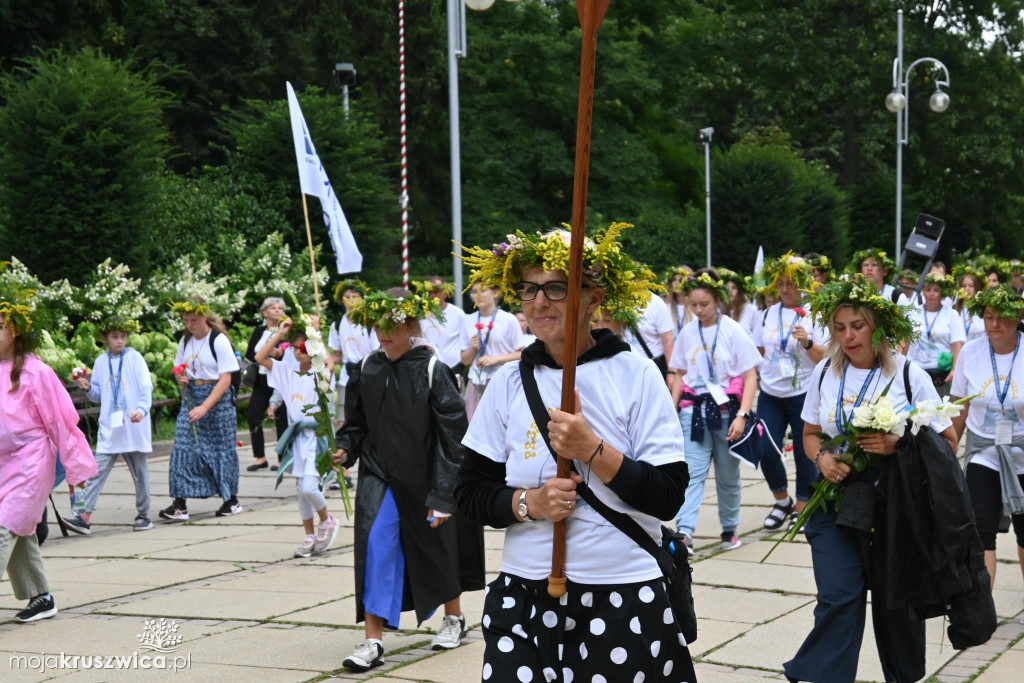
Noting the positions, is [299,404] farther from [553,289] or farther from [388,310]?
[553,289]

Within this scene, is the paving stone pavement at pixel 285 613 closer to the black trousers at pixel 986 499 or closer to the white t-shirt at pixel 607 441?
the black trousers at pixel 986 499

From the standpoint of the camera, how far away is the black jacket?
5.00m

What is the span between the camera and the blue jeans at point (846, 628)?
202 inches

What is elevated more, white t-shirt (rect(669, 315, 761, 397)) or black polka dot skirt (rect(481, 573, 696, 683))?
white t-shirt (rect(669, 315, 761, 397))

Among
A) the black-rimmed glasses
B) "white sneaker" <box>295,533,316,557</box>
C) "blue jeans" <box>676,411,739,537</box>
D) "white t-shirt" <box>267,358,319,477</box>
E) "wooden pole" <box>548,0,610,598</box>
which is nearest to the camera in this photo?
"wooden pole" <box>548,0,610,598</box>

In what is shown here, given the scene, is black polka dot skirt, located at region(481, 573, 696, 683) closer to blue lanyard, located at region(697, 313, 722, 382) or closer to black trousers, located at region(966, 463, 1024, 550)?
black trousers, located at region(966, 463, 1024, 550)

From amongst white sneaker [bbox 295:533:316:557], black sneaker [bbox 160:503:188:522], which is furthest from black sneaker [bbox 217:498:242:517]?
white sneaker [bbox 295:533:316:557]

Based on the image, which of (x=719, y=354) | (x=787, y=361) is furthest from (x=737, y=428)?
(x=787, y=361)

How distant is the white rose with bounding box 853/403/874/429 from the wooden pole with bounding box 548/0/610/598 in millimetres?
2092

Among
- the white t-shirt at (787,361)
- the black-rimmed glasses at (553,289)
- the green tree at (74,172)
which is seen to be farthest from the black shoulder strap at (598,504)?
the green tree at (74,172)

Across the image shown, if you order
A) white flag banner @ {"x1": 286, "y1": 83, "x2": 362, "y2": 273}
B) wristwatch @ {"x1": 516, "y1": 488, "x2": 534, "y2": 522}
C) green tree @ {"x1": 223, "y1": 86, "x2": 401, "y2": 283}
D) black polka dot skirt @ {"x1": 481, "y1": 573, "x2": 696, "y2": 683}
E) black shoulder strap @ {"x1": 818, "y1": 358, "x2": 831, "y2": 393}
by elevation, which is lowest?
black polka dot skirt @ {"x1": 481, "y1": 573, "x2": 696, "y2": 683}

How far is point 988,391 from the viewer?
6.95 m

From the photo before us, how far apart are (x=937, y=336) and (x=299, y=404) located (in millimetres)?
6883

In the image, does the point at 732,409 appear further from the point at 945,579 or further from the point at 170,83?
the point at 170,83
